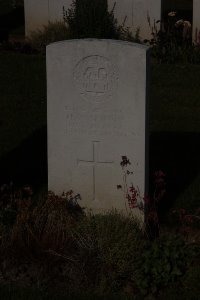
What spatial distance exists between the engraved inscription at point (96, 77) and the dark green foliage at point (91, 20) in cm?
745

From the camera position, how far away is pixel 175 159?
10023 millimetres

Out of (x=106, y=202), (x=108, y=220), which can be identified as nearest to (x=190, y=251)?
(x=108, y=220)

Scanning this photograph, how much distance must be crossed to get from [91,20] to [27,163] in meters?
5.76

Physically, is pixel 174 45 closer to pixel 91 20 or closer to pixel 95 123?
pixel 91 20

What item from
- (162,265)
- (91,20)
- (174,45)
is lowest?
(162,265)

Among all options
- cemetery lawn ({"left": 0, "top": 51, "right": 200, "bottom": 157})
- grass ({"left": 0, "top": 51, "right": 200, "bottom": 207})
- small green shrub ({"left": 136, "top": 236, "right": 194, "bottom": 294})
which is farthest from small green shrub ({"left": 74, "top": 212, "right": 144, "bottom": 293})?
cemetery lawn ({"left": 0, "top": 51, "right": 200, "bottom": 157})

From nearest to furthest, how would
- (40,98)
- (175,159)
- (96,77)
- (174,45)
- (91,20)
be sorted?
1. (96,77)
2. (175,159)
3. (40,98)
4. (174,45)
5. (91,20)

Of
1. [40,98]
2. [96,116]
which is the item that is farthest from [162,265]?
[40,98]

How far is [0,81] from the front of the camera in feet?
44.8

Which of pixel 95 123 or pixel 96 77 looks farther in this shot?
pixel 95 123

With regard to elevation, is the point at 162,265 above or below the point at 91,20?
below

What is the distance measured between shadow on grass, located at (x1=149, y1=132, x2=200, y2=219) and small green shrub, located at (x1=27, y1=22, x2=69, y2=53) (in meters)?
5.35

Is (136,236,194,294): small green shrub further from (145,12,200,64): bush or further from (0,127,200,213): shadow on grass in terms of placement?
(145,12,200,64): bush

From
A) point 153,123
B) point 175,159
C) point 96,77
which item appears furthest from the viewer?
point 153,123
